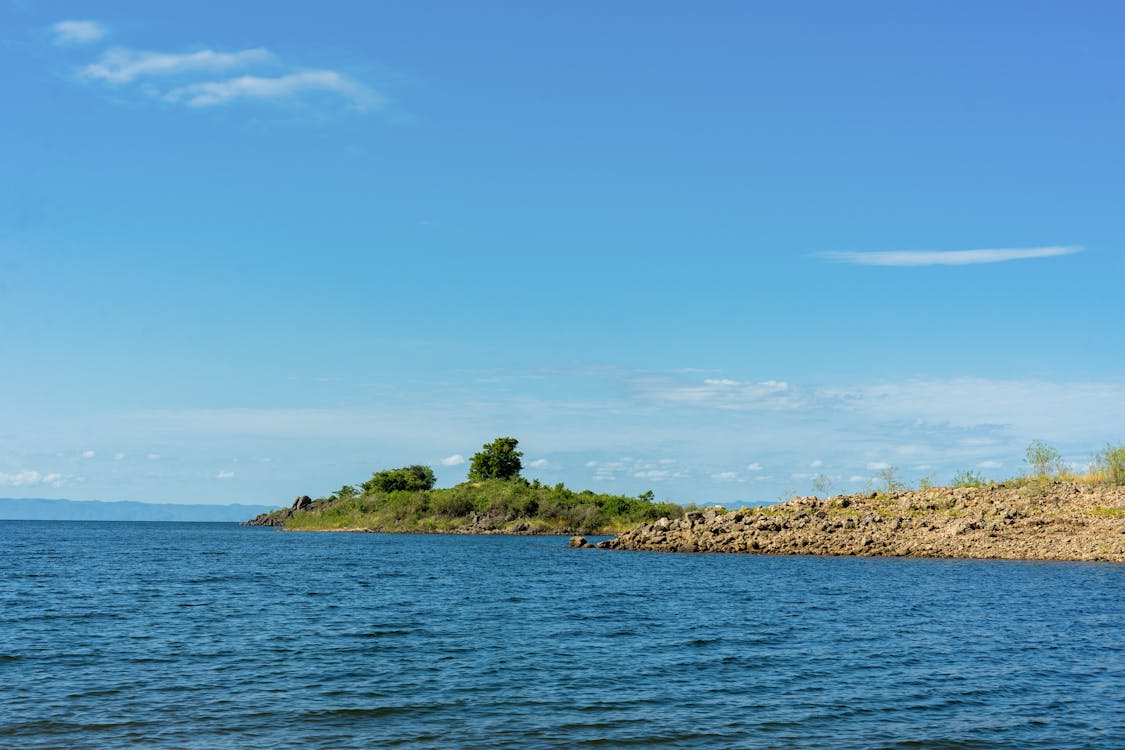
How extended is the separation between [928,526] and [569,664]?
230 ft

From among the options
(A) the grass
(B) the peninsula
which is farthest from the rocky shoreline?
(A) the grass

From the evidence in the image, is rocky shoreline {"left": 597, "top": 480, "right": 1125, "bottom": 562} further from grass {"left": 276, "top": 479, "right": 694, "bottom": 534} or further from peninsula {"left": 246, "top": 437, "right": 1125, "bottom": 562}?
grass {"left": 276, "top": 479, "right": 694, "bottom": 534}

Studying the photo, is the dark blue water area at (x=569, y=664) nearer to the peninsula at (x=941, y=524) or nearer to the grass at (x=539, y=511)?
the peninsula at (x=941, y=524)

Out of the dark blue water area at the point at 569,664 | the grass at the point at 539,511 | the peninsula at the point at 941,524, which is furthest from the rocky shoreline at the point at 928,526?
the grass at the point at 539,511

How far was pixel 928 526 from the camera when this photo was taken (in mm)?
91250

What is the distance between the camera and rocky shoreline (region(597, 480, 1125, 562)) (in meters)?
82.2

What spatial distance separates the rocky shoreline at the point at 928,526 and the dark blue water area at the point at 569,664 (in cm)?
1909

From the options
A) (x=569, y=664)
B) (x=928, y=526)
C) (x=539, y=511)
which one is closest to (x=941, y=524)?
(x=928, y=526)

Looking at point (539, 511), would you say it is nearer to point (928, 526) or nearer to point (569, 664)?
point (928, 526)

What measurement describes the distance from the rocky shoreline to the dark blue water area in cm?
1909

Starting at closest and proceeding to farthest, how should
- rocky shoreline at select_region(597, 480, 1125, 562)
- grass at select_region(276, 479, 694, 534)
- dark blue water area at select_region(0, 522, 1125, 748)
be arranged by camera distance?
1. dark blue water area at select_region(0, 522, 1125, 748)
2. rocky shoreline at select_region(597, 480, 1125, 562)
3. grass at select_region(276, 479, 694, 534)

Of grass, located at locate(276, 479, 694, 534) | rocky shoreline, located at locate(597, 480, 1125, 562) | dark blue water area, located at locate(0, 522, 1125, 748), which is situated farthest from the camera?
grass, located at locate(276, 479, 694, 534)

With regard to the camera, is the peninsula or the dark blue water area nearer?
the dark blue water area

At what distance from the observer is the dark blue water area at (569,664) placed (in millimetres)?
22641
